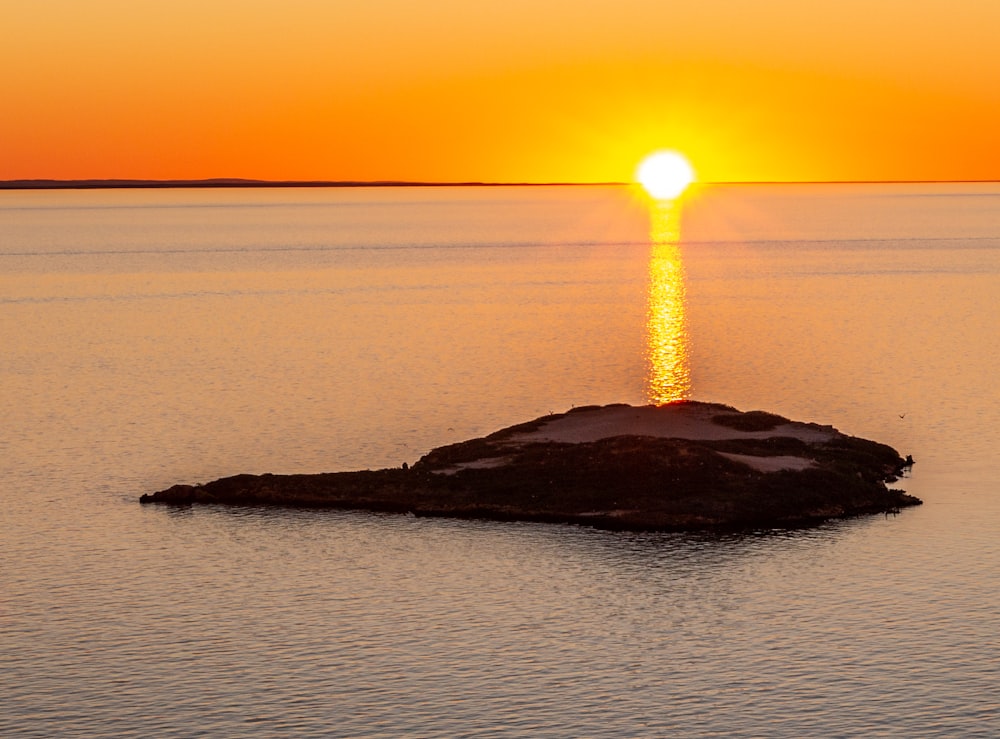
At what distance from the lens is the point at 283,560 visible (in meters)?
79.2

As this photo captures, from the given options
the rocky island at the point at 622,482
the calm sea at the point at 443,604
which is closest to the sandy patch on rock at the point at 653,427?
the rocky island at the point at 622,482

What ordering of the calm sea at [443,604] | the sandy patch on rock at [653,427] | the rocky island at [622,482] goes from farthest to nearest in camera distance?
the sandy patch on rock at [653,427] < the rocky island at [622,482] < the calm sea at [443,604]

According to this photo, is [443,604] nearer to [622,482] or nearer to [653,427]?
[622,482]

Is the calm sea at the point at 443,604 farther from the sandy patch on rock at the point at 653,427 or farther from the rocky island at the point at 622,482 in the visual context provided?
the sandy patch on rock at the point at 653,427

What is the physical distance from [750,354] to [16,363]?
272ft

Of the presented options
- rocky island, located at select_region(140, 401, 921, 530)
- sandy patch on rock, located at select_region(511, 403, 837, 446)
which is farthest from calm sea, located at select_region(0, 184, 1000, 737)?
sandy patch on rock, located at select_region(511, 403, 837, 446)

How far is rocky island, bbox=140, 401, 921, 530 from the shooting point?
87375 mm

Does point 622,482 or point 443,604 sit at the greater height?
point 622,482

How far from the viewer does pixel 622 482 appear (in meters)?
90.6

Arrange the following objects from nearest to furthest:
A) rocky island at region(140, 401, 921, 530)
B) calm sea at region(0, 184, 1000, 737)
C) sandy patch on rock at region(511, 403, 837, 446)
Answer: calm sea at region(0, 184, 1000, 737) → rocky island at region(140, 401, 921, 530) → sandy patch on rock at region(511, 403, 837, 446)

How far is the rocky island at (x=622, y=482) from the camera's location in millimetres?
87375

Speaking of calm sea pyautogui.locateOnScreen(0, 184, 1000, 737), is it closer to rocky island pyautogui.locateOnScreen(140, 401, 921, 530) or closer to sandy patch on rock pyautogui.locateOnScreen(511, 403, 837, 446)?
rocky island pyautogui.locateOnScreen(140, 401, 921, 530)

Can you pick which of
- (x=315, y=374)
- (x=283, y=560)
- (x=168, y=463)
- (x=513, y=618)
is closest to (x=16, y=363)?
(x=315, y=374)

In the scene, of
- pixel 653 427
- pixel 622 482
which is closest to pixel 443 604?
pixel 622 482
